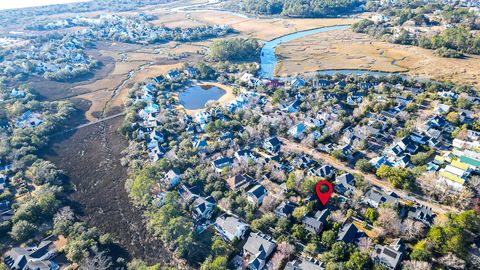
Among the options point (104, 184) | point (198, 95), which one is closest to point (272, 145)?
point (104, 184)

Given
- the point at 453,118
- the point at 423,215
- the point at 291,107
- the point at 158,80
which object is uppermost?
the point at 158,80

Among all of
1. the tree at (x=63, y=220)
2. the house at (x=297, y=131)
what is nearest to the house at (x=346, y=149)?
the house at (x=297, y=131)

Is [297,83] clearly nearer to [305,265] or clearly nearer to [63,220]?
[305,265]

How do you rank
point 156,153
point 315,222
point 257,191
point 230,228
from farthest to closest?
point 156,153 < point 257,191 < point 230,228 < point 315,222

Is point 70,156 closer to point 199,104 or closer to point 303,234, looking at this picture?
point 199,104

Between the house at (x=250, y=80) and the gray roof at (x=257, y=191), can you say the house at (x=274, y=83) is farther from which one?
the gray roof at (x=257, y=191)

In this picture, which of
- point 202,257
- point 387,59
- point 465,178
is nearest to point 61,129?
point 202,257
